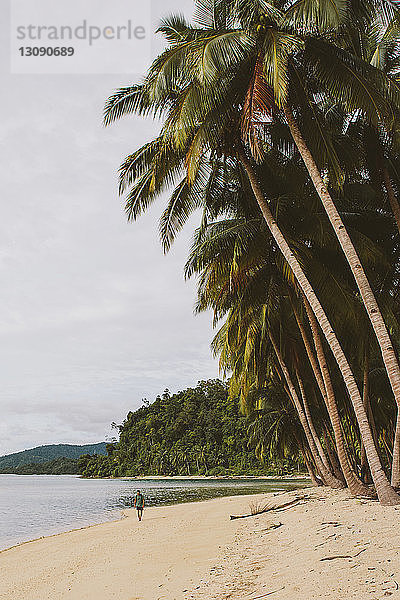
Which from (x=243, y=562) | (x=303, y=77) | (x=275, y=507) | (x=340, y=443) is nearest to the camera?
(x=243, y=562)

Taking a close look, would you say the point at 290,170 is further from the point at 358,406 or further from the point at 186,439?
the point at 186,439

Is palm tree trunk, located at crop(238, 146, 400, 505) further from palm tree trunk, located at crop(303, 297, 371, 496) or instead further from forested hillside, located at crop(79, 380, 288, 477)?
forested hillside, located at crop(79, 380, 288, 477)

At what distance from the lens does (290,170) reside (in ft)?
49.1

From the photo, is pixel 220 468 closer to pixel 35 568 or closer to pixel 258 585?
pixel 35 568

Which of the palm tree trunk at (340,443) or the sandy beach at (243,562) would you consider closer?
the sandy beach at (243,562)

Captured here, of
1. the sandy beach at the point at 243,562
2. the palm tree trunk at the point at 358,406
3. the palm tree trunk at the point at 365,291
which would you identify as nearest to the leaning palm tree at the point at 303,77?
the palm tree trunk at the point at 365,291

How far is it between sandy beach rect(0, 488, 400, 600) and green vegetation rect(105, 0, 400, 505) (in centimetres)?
150

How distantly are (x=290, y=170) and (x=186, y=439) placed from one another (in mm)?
83141

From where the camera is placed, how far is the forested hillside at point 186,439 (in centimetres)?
8675

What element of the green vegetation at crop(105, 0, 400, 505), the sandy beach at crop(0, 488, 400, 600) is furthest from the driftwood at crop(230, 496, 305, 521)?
the green vegetation at crop(105, 0, 400, 505)

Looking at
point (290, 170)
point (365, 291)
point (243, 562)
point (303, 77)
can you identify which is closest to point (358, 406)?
point (365, 291)

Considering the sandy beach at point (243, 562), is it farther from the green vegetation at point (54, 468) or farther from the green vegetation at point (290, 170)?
the green vegetation at point (54, 468)

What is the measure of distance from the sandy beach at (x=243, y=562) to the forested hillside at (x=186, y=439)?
69.4 meters

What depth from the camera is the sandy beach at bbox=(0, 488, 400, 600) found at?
17.8ft
